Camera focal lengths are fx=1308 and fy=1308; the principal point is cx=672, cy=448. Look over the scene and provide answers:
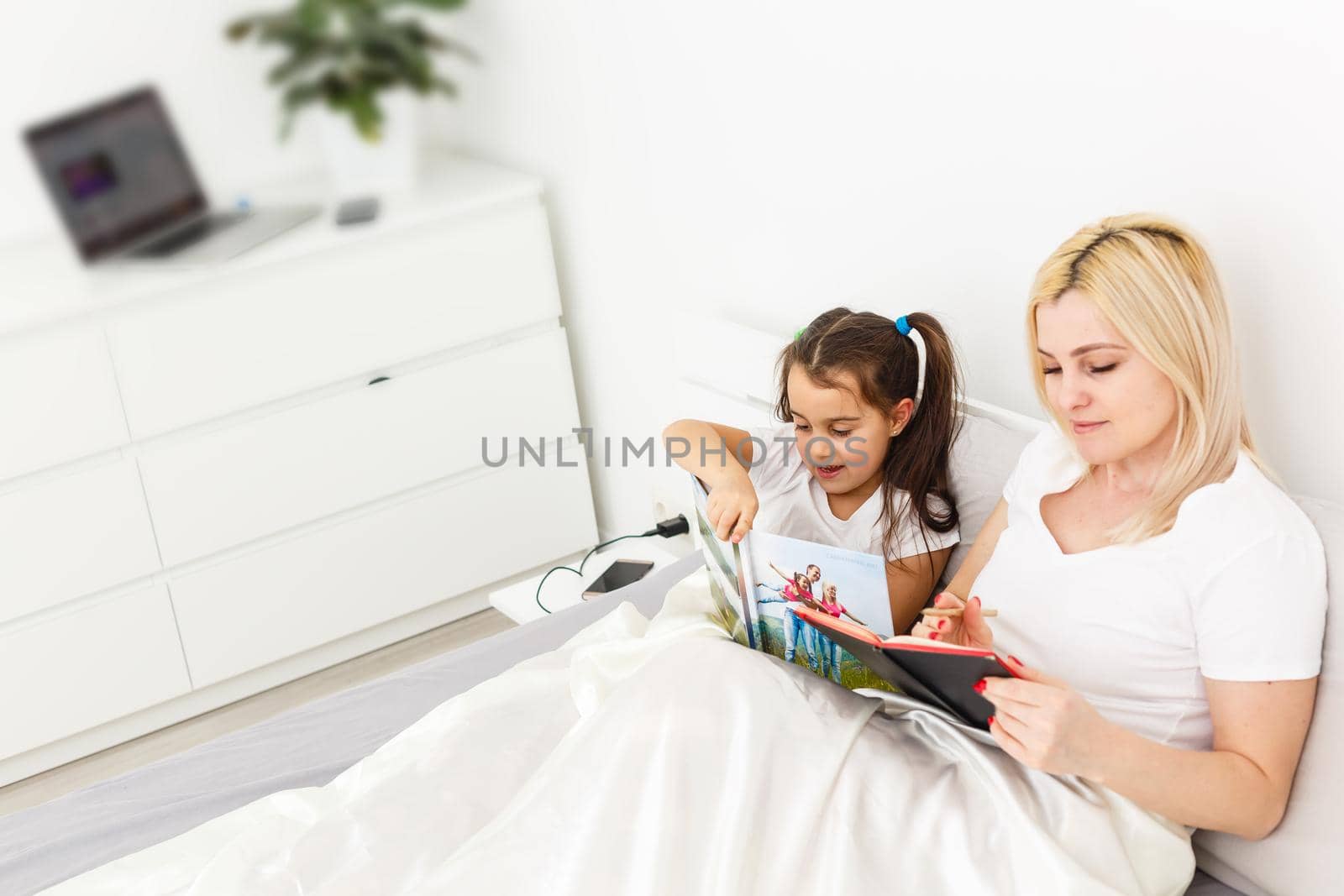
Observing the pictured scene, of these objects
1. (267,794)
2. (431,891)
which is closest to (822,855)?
(431,891)

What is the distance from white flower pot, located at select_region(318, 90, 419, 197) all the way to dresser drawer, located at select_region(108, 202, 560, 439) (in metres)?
0.19

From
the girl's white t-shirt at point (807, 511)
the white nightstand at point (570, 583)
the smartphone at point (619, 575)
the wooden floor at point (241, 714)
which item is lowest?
the wooden floor at point (241, 714)

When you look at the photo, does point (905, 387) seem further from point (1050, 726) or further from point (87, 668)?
point (87, 668)

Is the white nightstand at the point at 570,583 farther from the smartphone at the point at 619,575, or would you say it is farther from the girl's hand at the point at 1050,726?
the girl's hand at the point at 1050,726

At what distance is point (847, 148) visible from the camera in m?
1.71

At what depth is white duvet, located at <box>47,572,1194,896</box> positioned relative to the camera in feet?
3.57

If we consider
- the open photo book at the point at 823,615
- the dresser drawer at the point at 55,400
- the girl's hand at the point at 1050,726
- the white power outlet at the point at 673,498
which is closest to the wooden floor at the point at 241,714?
the white power outlet at the point at 673,498

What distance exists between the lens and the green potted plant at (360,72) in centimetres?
238

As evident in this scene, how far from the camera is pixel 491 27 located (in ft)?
8.19

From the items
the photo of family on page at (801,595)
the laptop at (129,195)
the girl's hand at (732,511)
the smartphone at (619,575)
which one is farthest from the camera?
the laptop at (129,195)

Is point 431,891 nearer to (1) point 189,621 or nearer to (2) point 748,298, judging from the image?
(2) point 748,298

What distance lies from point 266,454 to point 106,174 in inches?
22.1

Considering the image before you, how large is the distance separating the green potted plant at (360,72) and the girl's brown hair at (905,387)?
1259mm

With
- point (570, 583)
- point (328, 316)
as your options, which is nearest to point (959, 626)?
point (570, 583)
